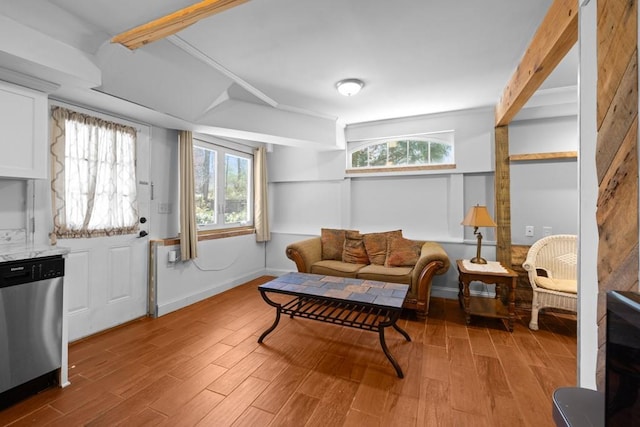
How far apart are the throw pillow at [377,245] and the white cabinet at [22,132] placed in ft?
10.5

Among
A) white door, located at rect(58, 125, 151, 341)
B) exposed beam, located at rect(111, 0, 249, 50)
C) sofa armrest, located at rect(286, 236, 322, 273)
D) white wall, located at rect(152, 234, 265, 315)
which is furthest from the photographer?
sofa armrest, located at rect(286, 236, 322, 273)

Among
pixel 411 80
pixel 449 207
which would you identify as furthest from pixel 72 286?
pixel 449 207

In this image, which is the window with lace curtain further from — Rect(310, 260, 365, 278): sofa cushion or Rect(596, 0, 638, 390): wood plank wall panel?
Rect(596, 0, 638, 390): wood plank wall panel

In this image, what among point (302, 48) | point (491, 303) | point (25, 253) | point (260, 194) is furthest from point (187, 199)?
point (491, 303)

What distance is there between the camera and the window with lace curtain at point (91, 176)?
2.33 metres

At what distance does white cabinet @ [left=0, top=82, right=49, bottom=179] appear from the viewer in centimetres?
179

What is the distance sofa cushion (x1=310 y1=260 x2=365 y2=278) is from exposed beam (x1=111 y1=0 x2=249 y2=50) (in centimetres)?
264

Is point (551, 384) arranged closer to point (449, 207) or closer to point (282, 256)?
point (449, 207)

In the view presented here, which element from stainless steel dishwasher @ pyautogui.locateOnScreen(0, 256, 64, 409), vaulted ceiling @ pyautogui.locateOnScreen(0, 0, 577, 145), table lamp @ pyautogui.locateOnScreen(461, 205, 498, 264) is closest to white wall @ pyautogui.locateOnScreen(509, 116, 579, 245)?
vaulted ceiling @ pyautogui.locateOnScreen(0, 0, 577, 145)

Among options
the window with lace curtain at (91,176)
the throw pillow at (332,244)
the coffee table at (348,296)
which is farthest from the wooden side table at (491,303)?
the window with lace curtain at (91,176)

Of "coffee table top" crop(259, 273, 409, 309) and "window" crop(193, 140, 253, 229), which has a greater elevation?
"window" crop(193, 140, 253, 229)

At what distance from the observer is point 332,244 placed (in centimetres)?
385

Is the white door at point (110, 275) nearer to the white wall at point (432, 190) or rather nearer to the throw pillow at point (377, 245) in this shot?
the white wall at point (432, 190)

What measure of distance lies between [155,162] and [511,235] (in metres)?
4.29
